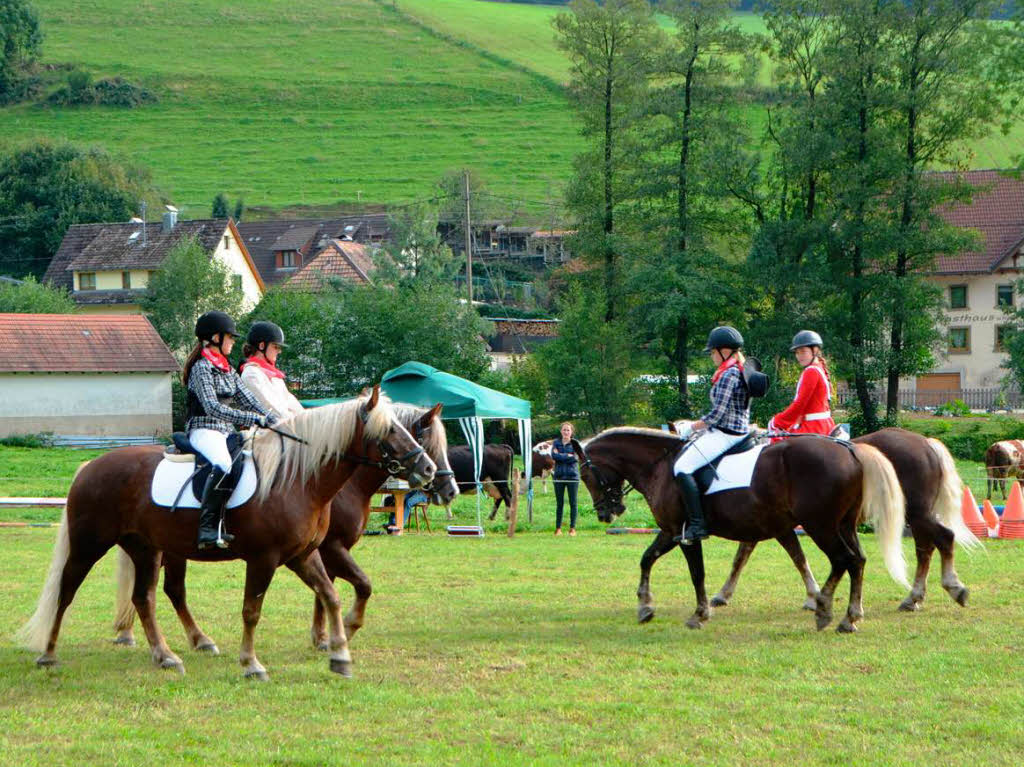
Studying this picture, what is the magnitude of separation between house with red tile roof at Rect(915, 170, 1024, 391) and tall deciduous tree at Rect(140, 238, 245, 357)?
114 ft

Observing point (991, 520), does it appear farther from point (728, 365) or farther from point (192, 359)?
point (192, 359)

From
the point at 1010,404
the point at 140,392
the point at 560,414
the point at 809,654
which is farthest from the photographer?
the point at 1010,404

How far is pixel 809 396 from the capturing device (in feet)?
36.5

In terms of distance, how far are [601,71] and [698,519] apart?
112 ft

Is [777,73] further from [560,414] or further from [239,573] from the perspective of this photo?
[239,573]

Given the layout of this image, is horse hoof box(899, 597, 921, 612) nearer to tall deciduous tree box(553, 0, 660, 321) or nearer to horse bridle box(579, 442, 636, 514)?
horse bridle box(579, 442, 636, 514)

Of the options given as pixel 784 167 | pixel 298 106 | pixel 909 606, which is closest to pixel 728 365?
pixel 909 606

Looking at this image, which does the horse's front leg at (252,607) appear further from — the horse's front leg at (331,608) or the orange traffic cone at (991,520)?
the orange traffic cone at (991,520)

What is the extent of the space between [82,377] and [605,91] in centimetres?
Result: 2350

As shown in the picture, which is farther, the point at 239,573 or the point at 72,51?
the point at 72,51

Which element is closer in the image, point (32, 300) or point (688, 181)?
point (688, 181)

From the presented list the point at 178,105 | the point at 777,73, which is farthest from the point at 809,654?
the point at 178,105

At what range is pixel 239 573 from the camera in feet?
48.0

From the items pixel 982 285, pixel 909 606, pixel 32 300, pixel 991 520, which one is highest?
pixel 982 285
